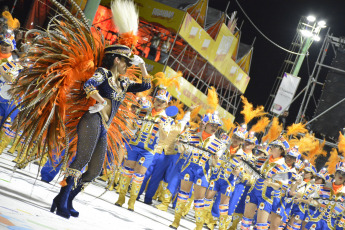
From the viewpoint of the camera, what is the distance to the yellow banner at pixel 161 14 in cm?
1841

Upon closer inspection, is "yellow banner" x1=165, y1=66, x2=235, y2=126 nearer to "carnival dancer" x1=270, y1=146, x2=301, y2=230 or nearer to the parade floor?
"carnival dancer" x1=270, y1=146, x2=301, y2=230

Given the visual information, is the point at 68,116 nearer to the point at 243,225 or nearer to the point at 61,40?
the point at 61,40

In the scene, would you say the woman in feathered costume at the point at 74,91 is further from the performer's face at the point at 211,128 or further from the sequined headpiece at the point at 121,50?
the performer's face at the point at 211,128

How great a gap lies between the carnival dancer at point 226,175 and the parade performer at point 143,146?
117cm

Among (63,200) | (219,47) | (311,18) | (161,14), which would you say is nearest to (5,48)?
(63,200)

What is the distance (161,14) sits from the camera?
18.9 meters

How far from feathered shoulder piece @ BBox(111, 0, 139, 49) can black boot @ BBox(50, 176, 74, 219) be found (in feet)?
5.29

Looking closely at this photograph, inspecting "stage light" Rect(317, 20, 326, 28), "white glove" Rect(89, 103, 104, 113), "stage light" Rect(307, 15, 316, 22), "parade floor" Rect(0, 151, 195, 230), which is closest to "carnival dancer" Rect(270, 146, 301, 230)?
"parade floor" Rect(0, 151, 195, 230)

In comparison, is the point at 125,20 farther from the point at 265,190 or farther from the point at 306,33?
the point at 306,33

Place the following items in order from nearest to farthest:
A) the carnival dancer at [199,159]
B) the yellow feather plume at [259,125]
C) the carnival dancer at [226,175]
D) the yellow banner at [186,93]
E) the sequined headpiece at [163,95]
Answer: the carnival dancer at [199,159], the carnival dancer at [226,175], the sequined headpiece at [163,95], the yellow feather plume at [259,125], the yellow banner at [186,93]

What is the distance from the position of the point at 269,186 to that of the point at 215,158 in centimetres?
108

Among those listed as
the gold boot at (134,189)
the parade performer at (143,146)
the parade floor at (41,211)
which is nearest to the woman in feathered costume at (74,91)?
the parade floor at (41,211)

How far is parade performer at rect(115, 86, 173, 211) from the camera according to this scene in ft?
28.4

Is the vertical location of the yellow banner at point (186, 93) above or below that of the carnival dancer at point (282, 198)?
above
